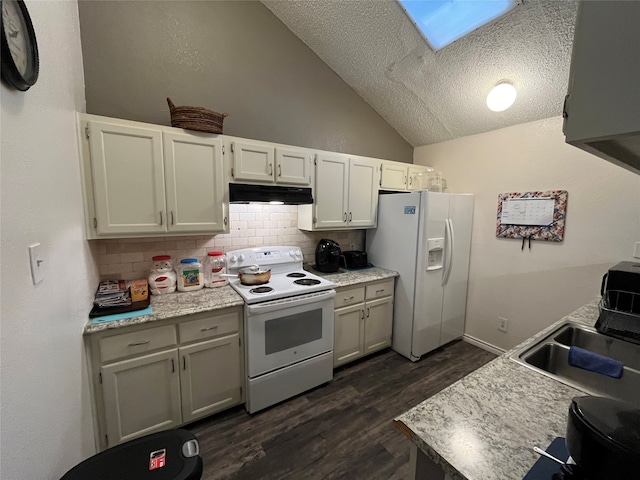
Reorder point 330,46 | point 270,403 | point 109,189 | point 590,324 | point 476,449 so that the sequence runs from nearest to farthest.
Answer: point 476,449 < point 590,324 < point 109,189 < point 270,403 < point 330,46

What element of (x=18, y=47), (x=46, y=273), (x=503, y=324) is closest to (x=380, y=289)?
(x=503, y=324)

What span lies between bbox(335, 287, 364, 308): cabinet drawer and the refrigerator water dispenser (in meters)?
0.72

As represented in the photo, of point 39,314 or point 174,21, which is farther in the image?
point 174,21

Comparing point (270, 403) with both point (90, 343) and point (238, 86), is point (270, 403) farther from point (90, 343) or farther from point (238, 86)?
point (238, 86)

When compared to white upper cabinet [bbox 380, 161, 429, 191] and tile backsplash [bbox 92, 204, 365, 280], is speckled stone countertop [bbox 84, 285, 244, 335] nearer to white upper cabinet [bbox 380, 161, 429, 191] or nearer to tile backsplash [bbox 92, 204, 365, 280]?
tile backsplash [bbox 92, 204, 365, 280]

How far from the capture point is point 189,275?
2.09m

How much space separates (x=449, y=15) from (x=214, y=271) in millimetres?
2631

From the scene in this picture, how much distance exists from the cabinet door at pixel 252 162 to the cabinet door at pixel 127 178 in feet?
1.64

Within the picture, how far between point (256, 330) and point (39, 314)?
46.3 inches

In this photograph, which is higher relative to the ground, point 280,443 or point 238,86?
point 238,86

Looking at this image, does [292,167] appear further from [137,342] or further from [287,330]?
[137,342]

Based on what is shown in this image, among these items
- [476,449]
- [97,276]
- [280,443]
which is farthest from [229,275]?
[476,449]

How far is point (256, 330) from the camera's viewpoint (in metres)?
1.91

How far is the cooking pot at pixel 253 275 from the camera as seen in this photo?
86.0 inches
